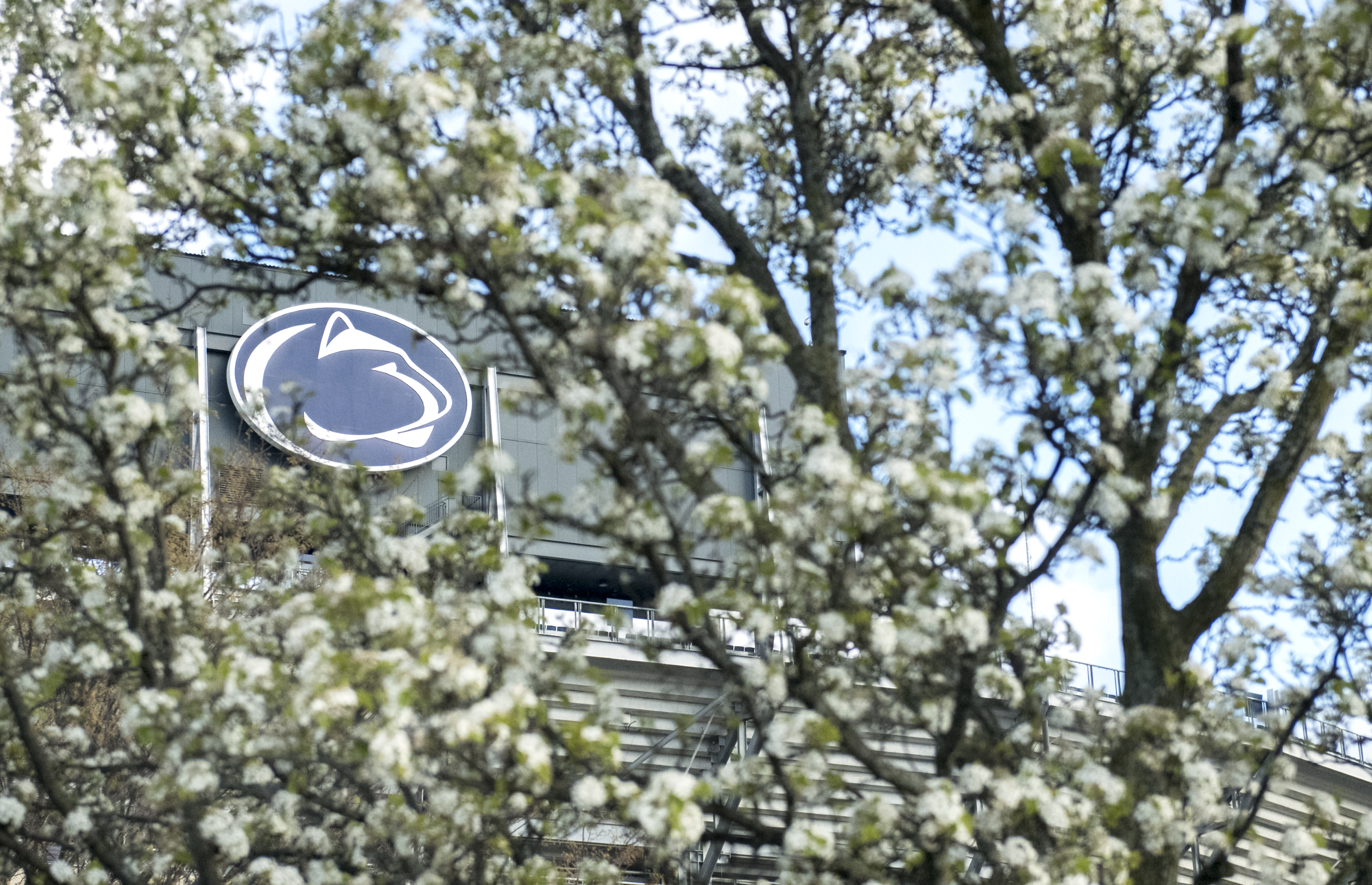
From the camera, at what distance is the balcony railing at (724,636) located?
8.05 meters

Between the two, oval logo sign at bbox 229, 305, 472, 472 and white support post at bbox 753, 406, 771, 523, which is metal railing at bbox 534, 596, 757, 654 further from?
oval logo sign at bbox 229, 305, 472, 472

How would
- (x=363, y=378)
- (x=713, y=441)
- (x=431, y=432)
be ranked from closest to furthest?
1. (x=713, y=441)
2. (x=363, y=378)
3. (x=431, y=432)

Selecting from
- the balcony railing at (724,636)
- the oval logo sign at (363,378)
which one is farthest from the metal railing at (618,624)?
the oval logo sign at (363,378)

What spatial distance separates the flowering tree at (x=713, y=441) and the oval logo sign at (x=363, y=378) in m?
28.6

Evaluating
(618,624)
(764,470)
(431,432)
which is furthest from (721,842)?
(431,432)

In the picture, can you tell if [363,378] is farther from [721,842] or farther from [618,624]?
[721,842]

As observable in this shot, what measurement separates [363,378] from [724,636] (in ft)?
99.1

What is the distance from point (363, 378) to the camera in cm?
3853

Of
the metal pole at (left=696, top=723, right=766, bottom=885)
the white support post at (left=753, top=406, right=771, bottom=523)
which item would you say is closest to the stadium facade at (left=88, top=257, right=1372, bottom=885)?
the metal pole at (left=696, top=723, right=766, bottom=885)

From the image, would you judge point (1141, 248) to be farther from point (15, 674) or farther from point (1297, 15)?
point (15, 674)

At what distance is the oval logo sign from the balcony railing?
20.2 ft

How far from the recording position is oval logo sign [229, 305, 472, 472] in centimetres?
3734

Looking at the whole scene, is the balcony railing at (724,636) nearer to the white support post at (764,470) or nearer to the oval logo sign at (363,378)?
the white support post at (764,470)

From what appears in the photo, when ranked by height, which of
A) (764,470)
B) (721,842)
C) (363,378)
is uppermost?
(363,378)
